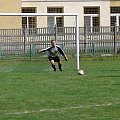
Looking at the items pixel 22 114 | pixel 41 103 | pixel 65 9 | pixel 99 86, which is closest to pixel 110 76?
pixel 99 86

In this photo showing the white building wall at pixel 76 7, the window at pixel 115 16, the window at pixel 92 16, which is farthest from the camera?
the window at pixel 115 16

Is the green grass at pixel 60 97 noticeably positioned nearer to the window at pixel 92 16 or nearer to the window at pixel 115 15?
the window at pixel 92 16

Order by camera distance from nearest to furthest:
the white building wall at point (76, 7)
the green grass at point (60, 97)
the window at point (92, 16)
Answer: the green grass at point (60, 97) < the white building wall at point (76, 7) < the window at point (92, 16)

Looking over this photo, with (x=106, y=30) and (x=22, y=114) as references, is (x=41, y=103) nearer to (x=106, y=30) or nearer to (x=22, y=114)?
(x=22, y=114)

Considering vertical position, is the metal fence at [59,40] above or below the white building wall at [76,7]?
below

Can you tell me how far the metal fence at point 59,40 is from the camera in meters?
33.8

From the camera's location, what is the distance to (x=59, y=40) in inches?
1432

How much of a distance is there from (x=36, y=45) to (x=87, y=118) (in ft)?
77.9

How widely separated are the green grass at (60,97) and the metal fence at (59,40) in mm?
10859

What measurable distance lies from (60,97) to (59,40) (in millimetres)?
21097

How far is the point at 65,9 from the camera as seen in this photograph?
4831 centimetres

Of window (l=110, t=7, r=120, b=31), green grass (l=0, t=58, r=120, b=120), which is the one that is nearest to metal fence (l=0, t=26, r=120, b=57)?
window (l=110, t=7, r=120, b=31)

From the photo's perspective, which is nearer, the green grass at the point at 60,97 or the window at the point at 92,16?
the green grass at the point at 60,97

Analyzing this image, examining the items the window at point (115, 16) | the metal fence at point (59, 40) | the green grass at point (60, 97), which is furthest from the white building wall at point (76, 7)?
the green grass at point (60, 97)
